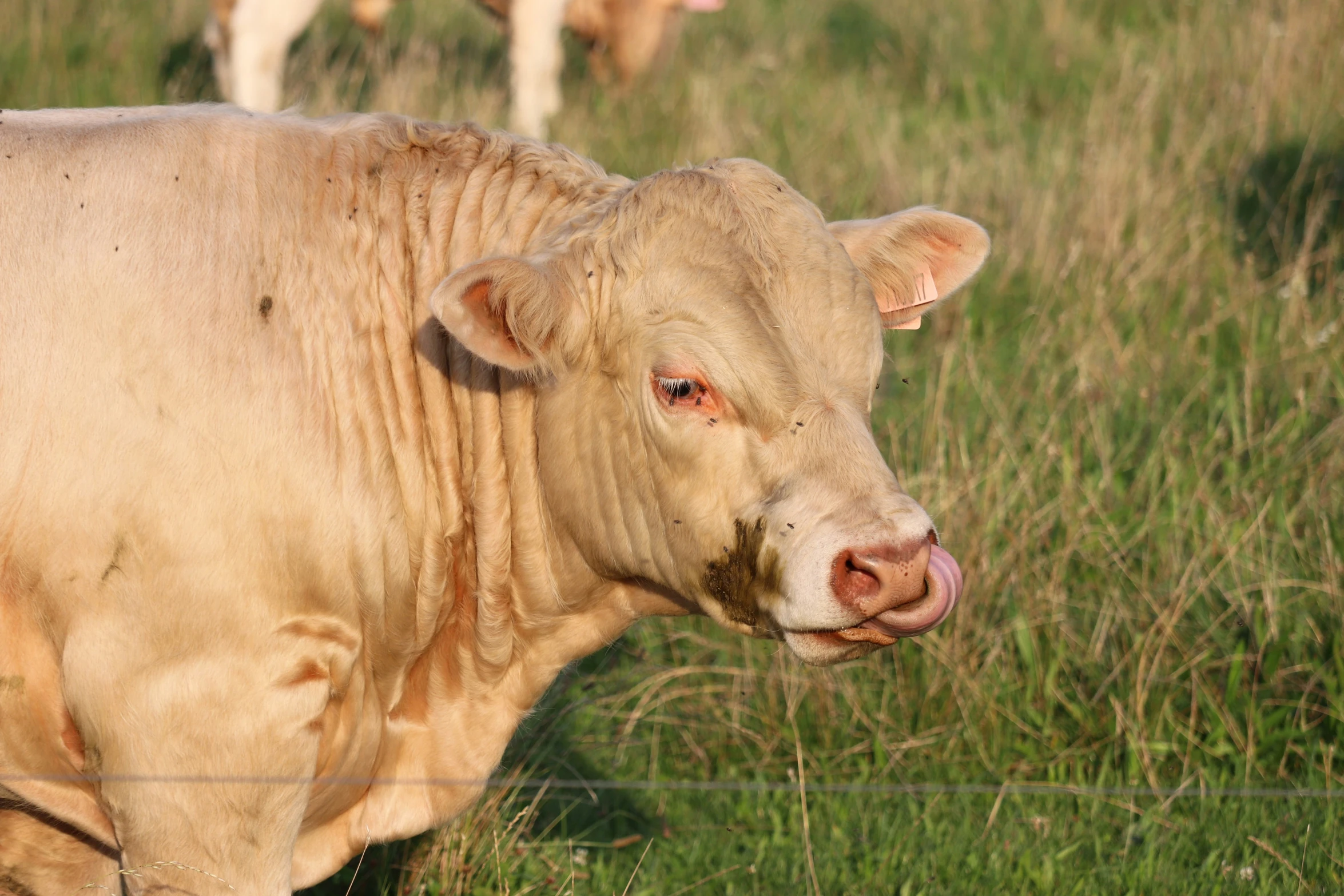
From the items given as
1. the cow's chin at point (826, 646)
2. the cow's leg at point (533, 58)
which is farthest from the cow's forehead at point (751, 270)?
the cow's leg at point (533, 58)

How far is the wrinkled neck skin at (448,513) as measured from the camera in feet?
9.53

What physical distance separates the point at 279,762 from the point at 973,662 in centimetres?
244

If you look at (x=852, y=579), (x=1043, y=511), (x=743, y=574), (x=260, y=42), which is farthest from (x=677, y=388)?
(x=260, y=42)

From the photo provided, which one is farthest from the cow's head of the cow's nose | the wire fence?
the wire fence

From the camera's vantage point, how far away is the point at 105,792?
8.80ft

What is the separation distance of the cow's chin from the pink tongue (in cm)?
8

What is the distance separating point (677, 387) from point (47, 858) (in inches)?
69.3

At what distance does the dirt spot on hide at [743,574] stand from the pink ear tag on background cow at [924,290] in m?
0.87

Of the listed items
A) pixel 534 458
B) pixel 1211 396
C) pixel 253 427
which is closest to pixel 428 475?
pixel 534 458

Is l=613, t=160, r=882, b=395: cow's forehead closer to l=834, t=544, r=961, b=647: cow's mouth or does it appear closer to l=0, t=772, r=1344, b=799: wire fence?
l=834, t=544, r=961, b=647: cow's mouth

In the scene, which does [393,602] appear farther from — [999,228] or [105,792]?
[999,228]

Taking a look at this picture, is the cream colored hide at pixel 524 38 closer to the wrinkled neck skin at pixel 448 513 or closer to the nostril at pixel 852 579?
the wrinkled neck skin at pixel 448 513

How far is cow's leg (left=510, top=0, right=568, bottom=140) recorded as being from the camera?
8414mm

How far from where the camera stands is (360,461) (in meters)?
2.79
